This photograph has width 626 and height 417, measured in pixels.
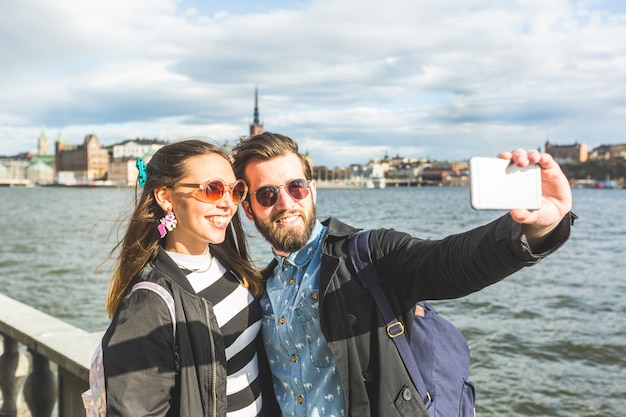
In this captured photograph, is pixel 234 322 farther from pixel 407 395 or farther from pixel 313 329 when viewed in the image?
pixel 407 395

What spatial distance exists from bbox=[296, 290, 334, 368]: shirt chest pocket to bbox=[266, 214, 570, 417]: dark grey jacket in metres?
0.10

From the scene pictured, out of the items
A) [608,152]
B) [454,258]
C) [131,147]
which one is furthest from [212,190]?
[608,152]

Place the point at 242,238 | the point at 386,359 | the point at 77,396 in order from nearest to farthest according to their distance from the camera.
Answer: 1. the point at 386,359
2. the point at 242,238
3. the point at 77,396

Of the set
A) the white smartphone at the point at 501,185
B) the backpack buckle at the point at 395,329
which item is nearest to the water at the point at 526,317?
the backpack buckle at the point at 395,329

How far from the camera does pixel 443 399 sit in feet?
7.14

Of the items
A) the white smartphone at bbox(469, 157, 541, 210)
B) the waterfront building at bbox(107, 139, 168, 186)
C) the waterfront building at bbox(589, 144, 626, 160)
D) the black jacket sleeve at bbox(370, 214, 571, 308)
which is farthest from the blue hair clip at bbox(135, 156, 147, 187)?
the waterfront building at bbox(589, 144, 626, 160)

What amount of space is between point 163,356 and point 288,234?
0.73 m

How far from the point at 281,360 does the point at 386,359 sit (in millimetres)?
503

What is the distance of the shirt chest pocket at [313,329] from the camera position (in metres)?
2.28

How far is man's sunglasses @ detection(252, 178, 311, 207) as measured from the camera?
2.60 metres

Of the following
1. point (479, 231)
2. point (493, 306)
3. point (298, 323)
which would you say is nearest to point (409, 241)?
point (479, 231)

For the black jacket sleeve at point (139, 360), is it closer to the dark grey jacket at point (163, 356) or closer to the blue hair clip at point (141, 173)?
the dark grey jacket at point (163, 356)

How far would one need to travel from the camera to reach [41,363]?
3883 mm

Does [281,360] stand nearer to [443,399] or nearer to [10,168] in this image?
[443,399]
